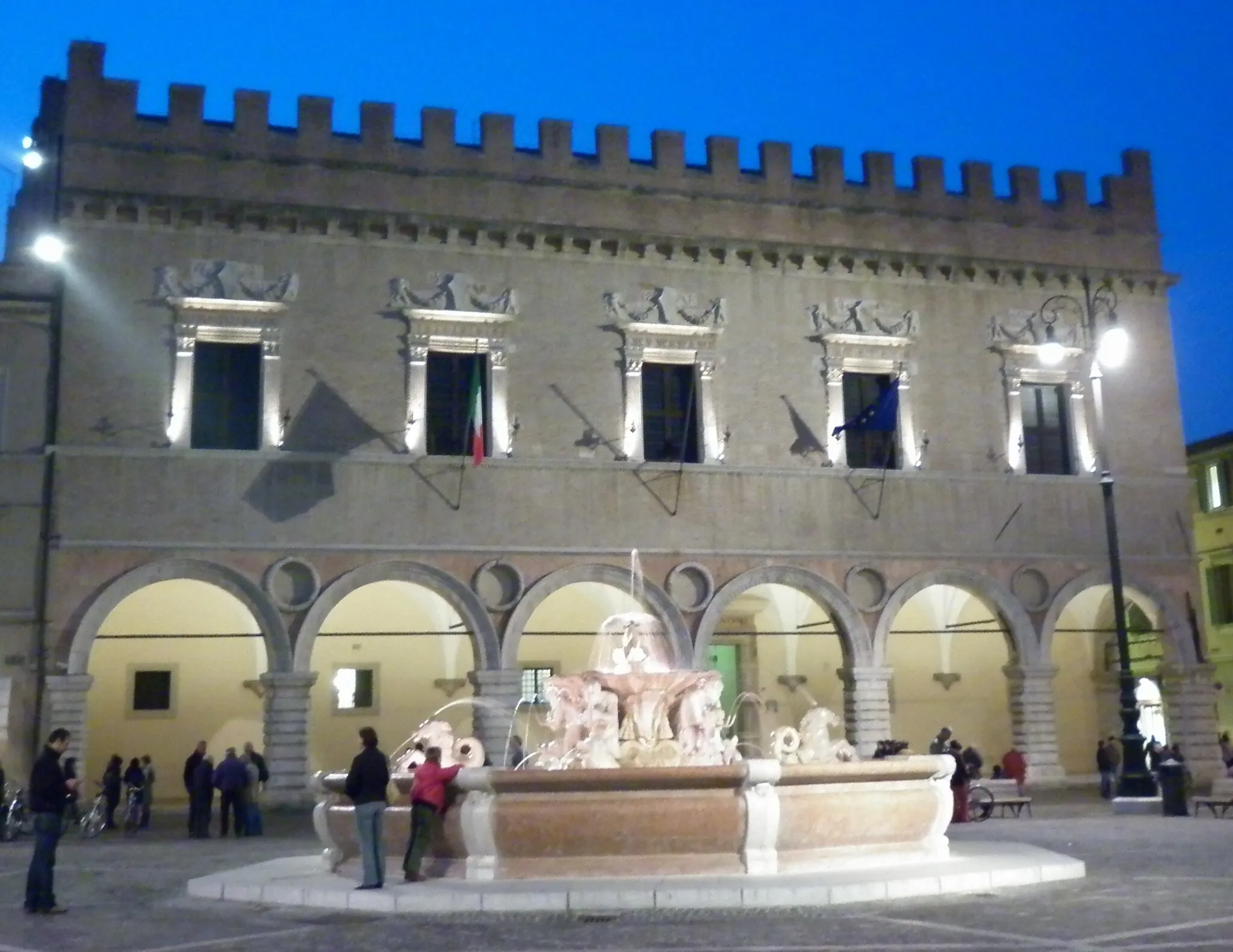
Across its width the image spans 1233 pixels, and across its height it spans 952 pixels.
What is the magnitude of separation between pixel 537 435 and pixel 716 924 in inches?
545

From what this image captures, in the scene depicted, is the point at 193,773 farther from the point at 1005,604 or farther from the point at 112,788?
the point at 1005,604

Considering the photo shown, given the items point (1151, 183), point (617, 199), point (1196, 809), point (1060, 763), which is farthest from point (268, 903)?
point (1151, 183)

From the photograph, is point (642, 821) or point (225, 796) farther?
point (225, 796)

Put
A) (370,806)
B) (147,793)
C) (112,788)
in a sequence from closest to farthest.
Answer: (370,806)
(147,793)
(112,788)

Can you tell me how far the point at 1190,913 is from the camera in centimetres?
864

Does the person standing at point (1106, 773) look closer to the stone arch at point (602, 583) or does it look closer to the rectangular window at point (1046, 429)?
the rectangular window at point (1046, 429)

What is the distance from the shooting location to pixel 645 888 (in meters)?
9.34

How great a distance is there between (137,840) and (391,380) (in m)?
7.48

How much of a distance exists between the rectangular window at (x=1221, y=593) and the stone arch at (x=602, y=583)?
1700 cm

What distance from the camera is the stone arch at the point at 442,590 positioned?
67.8ft

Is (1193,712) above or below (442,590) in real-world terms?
below

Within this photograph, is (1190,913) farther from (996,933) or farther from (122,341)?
(122,341)

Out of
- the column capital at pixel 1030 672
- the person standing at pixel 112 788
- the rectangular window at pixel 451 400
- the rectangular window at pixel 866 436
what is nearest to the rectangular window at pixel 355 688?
the person standing at pixel 112 788

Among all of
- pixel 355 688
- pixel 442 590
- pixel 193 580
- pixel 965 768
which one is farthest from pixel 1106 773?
pixel 193 580
